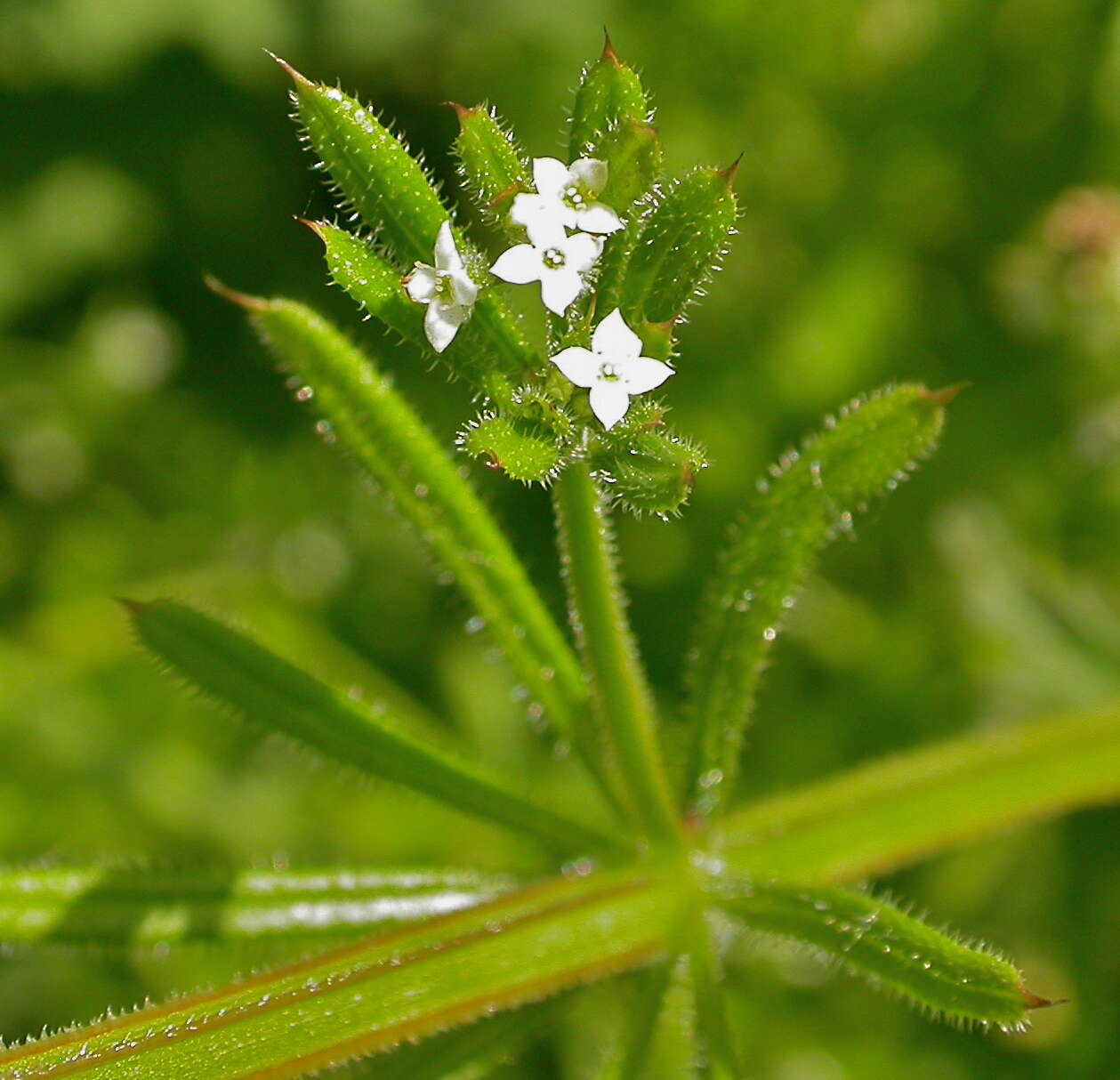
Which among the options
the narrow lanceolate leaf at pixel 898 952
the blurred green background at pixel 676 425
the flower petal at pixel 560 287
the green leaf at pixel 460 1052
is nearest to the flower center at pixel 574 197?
the flower petal at pixel 560 287

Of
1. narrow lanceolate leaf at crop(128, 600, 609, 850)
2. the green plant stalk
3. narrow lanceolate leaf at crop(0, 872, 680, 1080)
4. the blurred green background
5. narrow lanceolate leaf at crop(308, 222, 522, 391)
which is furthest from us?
the blurred green background

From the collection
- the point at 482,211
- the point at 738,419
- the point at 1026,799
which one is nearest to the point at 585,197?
the point at 482,211

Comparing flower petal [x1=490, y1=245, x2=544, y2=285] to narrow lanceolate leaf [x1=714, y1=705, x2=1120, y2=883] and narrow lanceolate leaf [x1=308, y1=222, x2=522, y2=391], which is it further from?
narrow lanceolate leaf [x1=714, y1=705, x2=1120, y2=883]

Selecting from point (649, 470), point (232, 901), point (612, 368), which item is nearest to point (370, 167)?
point (612, 368)

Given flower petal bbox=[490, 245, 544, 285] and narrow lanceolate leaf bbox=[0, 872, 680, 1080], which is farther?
narrow lanceolate leaf bbox=[0, 872, 680, 1080]

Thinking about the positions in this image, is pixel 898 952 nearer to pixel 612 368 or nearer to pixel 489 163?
pixel 612 368

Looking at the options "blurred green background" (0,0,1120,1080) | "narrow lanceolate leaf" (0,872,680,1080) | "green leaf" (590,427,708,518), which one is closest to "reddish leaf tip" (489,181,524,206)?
"green leaf" (590,427,708,518)
